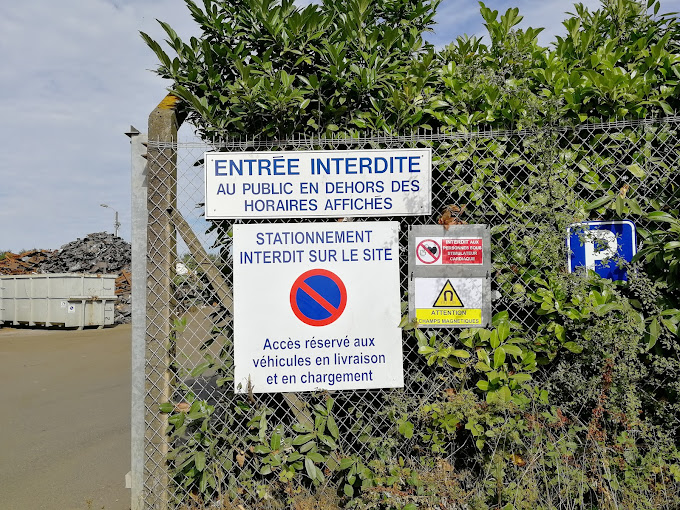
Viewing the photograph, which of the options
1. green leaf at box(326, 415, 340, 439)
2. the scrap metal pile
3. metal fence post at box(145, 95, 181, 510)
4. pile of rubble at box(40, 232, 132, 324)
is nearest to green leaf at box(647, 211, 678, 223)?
green leaf at box(326, 415, 340, 439)

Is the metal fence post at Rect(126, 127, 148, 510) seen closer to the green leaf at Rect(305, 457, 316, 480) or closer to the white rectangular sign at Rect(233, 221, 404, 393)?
the white rectangular sign at Rect(233, 221, 404, 393)

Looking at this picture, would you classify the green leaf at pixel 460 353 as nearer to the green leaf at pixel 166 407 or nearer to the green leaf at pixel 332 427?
the green leaf at pixel 332 427

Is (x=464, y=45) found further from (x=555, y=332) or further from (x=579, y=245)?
(x=555, y=332)

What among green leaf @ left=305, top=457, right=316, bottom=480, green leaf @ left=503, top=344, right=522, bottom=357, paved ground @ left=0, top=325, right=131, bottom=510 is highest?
green leaf @ left=503, top=344, right=522, bottom=357

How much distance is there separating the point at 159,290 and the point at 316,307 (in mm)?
1004

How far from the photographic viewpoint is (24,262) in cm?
2048

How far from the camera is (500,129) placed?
3.22 meters

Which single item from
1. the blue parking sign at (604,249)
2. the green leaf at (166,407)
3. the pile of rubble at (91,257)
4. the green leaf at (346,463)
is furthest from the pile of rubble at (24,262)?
the blue parking sign at (604,249)

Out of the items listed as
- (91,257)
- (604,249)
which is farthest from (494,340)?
(91,257)

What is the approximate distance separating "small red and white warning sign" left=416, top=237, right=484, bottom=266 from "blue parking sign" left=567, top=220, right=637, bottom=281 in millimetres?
553

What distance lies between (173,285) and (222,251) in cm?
38

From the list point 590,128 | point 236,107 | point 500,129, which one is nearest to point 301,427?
point 236,107

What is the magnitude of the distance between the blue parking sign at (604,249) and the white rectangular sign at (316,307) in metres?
1.12

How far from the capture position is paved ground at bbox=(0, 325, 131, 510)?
3871mm
